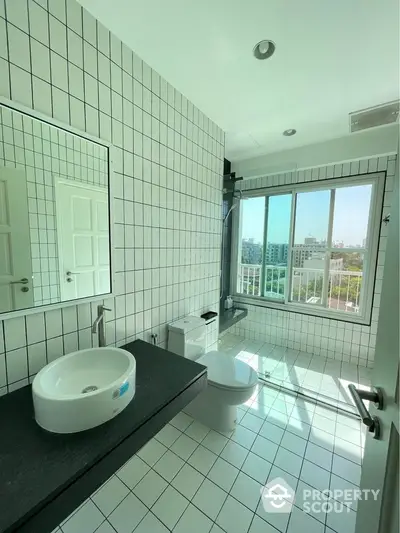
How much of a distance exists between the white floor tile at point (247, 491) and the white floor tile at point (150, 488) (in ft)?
1.34

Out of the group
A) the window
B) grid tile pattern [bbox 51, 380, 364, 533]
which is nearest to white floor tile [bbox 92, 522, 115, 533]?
grid tile pattern [bbox 51, 380, 364, 533]

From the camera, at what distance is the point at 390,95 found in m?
1.61

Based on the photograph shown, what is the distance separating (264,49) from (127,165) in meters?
1.03

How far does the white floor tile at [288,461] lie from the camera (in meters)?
1.42

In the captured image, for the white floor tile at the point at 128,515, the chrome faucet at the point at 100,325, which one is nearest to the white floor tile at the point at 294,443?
the white floor tile at the point at 128,515

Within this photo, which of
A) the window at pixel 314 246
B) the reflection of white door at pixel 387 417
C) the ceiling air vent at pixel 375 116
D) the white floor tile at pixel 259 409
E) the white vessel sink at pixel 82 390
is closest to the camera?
the reflection of white door at pixel 387 417

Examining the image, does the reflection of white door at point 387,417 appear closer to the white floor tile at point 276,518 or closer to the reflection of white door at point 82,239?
the white floor tile at point 276,518

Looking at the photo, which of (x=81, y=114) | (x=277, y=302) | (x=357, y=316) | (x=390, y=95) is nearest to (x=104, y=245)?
(x=81, y=114)

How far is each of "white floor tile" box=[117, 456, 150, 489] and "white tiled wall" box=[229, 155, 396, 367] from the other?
7.04ft

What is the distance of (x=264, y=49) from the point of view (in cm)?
129

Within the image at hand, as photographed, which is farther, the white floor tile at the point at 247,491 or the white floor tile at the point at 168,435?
the white floor tile at the point at 168,435

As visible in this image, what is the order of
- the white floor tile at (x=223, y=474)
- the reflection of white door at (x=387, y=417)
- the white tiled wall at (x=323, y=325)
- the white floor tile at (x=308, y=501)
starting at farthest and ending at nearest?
1. the white tiled wall at (x=323, y=325)
2. the white floor tile at (x=223, y=474)
3. the white floor tile at (x=308, y=501)
4. the reflection of white door at (x=387, y=417)

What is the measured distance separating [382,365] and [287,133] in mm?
2190

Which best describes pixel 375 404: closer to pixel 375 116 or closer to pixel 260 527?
pixel 260 527
